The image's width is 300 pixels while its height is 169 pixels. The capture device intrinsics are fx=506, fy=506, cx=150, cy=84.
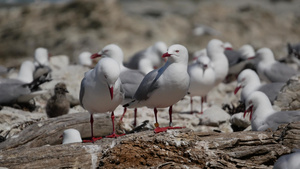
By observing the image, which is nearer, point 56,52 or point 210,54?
point 210,54

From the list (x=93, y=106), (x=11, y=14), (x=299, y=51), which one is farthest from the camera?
(x=11, y=14)

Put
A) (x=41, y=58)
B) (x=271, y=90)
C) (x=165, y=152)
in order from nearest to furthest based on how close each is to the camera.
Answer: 1. (x=165, y=152)
2. (x=271, y=90)
3. (x=41, y=58)

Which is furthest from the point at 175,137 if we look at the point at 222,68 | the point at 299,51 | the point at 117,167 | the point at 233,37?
the point at 233,37

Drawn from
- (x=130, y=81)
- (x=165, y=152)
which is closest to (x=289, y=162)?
(x=165, y=152)

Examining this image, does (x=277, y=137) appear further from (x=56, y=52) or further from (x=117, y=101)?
(x=56, y=52)

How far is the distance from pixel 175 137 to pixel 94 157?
2.96ft

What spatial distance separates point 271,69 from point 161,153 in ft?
22.9

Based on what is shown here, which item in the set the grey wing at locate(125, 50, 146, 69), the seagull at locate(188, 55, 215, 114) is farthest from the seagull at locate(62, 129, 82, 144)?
the grey wing at locate(125, 50, 146, 69)

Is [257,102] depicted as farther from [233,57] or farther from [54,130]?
[233,57]

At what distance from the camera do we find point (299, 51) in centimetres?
1464

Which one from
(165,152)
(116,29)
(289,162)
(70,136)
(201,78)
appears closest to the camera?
(289,162)

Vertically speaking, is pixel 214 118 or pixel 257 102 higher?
pixel 257 102

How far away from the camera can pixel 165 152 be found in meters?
5.39

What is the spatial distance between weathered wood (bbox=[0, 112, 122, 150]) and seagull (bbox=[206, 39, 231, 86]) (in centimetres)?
406
